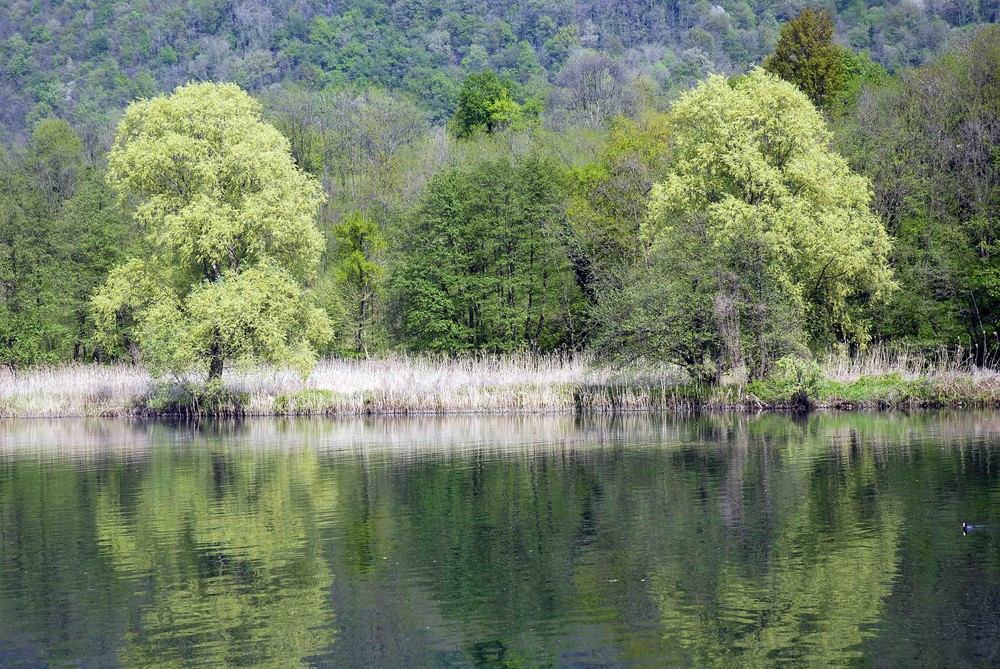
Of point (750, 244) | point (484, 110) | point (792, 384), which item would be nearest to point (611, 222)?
point (750, 244)

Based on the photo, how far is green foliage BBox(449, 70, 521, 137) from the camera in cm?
9144

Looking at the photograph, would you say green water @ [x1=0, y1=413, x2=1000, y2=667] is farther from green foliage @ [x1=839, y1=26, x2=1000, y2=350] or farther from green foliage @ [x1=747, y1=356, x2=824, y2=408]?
green foliage @ [x1=839, y1=26, x2=1000, y2=350]

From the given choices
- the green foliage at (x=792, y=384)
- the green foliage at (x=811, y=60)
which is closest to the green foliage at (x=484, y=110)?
the green foliage at (x=811, y=60)

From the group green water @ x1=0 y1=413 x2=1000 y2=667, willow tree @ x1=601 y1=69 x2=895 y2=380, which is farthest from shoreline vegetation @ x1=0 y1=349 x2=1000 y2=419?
green water @ x1=0 y1=413 x2=1000 y2=667

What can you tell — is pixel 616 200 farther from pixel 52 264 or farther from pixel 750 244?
pixel 52 264

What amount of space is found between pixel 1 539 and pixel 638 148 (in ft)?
143

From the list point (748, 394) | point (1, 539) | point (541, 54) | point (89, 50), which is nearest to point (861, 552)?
point (1, 539)

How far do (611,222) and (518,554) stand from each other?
40.8 metres

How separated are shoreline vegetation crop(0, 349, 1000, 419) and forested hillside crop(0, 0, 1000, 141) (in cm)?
7253

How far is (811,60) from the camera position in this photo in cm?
7288

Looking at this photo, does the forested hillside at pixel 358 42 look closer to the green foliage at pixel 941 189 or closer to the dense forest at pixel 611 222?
the dense forest at pixel 611 222

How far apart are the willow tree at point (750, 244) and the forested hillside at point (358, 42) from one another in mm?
68306

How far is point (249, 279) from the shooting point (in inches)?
1908

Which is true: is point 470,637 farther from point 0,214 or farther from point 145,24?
point 145,24
